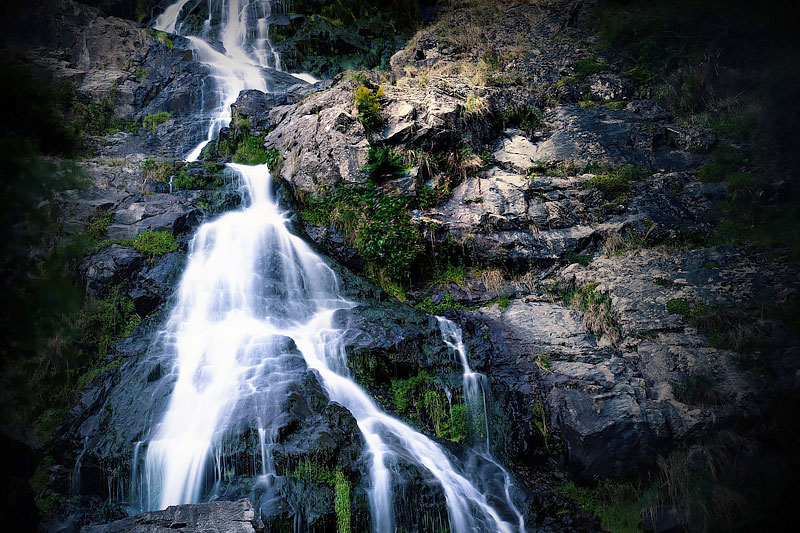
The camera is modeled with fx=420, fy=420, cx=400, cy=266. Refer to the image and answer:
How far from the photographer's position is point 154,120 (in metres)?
16.1

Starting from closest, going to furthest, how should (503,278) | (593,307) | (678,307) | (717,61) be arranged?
1. (678,307)
2. (593,307)
3. (503,278)
4. (717,61)

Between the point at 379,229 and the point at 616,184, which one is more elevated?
the point at 616,184

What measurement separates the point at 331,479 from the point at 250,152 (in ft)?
Result: 37.3

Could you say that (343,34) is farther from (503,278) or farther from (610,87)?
(503,278)

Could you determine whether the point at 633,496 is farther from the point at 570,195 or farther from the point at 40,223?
the point at 40,223

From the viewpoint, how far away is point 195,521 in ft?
15.1

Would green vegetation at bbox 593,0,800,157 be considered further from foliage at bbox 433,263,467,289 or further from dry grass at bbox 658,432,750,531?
foliage at bbox 433,263,467,289

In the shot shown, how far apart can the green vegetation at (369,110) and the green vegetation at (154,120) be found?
9161 millimetres

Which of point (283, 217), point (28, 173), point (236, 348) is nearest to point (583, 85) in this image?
point (283, 217)

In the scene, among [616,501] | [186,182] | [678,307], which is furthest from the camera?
[186,182]

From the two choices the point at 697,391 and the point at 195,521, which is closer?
the point at 195,521

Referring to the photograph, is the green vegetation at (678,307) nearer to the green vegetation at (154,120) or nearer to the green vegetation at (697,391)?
the green vegetation at (697,391)

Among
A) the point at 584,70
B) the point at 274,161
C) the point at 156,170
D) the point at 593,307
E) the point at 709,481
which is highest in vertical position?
the point at 584,70

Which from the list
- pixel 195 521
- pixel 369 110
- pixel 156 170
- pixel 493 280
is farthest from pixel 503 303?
pixel 156 170
